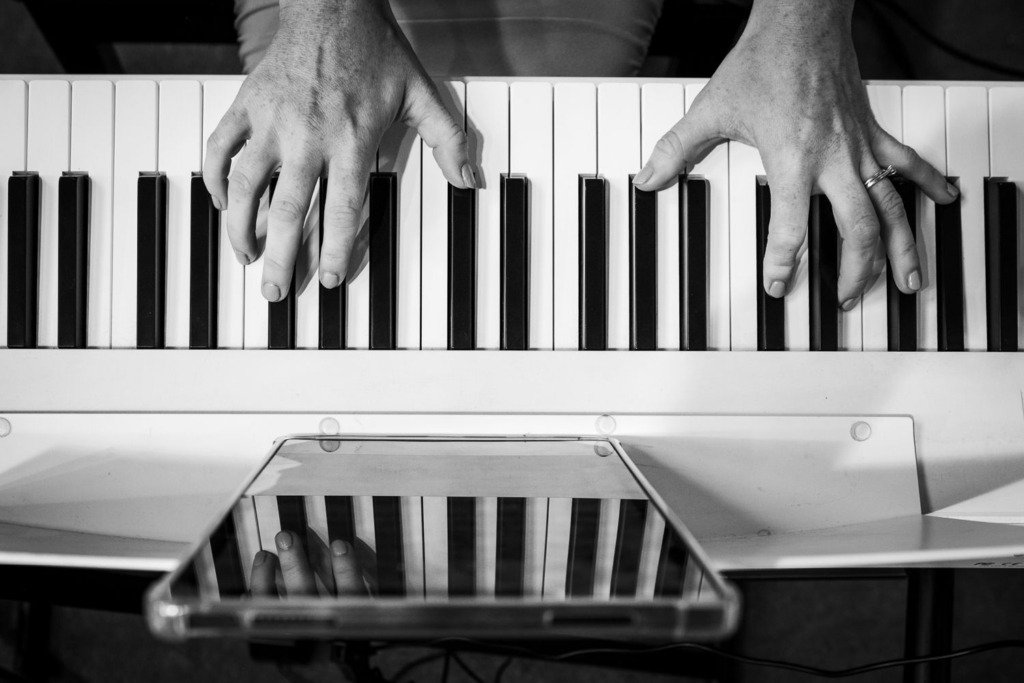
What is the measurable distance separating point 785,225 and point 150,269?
706mm

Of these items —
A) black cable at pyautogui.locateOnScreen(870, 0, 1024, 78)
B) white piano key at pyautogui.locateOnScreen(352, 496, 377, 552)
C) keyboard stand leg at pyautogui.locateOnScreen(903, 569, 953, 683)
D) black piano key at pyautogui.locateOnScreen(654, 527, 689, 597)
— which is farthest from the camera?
black cable at pyautogui.locateOnScreen(870, 0, 1024, 78)

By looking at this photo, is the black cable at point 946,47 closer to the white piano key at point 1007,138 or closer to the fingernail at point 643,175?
the white piano key at point 1007,138

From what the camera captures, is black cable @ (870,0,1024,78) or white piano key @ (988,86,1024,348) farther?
black cable @ (870,0,1024,78)

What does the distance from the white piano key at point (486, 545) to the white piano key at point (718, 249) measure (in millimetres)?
328

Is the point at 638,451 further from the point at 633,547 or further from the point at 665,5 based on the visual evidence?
the point at 665,5

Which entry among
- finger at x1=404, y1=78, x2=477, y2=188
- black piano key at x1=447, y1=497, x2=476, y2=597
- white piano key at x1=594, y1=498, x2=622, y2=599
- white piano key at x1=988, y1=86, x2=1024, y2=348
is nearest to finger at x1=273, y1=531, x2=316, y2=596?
black piano key at x1=447, y1=497, x2=476, y2=597

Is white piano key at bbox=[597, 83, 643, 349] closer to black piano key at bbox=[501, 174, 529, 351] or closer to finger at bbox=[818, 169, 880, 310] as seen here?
black piano key at bbox=[501, 174, 529, 351]

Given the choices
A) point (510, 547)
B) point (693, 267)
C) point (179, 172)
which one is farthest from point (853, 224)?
point (179, 172)

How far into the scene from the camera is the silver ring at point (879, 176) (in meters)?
A: 0.83

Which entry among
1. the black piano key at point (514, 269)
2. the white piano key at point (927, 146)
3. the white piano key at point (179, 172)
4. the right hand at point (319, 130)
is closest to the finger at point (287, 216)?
the right hand at point (319, 130)

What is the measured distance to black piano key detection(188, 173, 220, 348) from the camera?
81 cm

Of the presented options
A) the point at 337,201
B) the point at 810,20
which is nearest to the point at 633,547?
the point at 337,201

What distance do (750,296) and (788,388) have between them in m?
0.11

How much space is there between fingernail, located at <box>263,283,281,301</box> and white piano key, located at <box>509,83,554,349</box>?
28 centimetres
